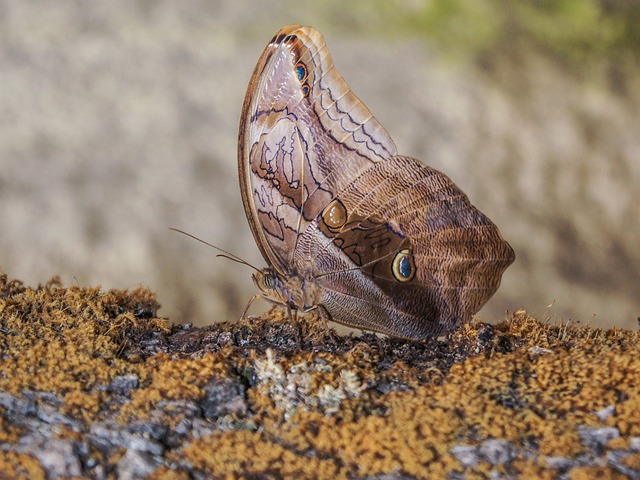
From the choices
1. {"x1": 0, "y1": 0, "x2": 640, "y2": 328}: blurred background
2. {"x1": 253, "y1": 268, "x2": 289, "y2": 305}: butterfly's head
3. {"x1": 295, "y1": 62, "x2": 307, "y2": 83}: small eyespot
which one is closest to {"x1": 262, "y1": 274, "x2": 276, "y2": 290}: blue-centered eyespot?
{"x1": 253, "y1": 268, "x2": 289, "y2": 305}: butterfly's head

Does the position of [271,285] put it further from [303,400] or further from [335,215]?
[303,400]

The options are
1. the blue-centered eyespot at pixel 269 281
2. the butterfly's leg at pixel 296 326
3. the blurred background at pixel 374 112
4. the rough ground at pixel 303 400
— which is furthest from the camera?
the blurred background at pixel 374 112

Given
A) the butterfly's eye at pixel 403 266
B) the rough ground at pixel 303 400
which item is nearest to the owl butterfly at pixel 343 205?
the butterfly's eye at pixel 403 266

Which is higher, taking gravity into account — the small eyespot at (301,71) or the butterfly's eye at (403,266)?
the small eyespot at (301,71)

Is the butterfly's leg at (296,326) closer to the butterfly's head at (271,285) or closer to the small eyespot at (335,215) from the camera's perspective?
the butterfly's head at (271,285)

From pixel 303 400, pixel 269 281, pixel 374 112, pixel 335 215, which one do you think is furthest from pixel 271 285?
pixel 374 112

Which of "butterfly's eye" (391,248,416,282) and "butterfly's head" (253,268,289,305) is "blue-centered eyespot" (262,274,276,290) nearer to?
"butterfly's head" (253,268,289,305)

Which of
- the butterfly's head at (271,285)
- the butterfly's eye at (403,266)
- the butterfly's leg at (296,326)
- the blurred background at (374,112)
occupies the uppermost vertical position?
the blurred background at (374,112)

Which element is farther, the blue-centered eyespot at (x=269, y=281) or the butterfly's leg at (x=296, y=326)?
the blue-centered eyespot at (x=269, y=281)

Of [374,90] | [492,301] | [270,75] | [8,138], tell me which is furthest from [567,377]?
[8,138]
